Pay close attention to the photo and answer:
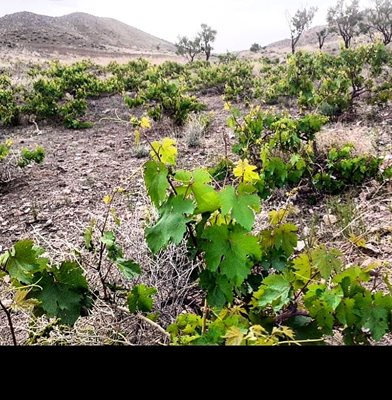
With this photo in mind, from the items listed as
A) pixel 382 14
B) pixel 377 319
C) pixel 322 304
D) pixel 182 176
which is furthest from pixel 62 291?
pixel 382 14

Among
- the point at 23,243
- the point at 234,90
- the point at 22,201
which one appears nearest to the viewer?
the point at 23,243

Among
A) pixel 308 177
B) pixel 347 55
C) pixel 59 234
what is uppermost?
pixel 347 55

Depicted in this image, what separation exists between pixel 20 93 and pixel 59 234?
8.21 metres

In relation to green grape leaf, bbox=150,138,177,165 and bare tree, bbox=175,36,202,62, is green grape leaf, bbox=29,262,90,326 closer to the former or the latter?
green grape leaf, bbox=150,138,177,165

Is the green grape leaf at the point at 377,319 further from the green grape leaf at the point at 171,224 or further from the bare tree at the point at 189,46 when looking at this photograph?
the bare tree at the point at 189,46

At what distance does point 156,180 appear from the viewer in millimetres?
1203

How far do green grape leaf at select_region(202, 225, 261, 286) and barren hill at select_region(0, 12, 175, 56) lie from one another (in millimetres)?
24069

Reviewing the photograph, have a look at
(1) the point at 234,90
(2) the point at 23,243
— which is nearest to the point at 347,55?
(1) the point at 234,90

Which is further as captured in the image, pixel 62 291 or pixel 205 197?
pixel 62 291

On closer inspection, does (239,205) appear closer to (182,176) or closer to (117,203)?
(182,176)

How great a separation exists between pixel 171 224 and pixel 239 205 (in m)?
0.20

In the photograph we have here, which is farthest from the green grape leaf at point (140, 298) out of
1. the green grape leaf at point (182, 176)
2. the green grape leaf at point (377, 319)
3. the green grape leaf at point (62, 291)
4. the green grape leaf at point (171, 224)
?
the green grape leaf at point (377, 319)
